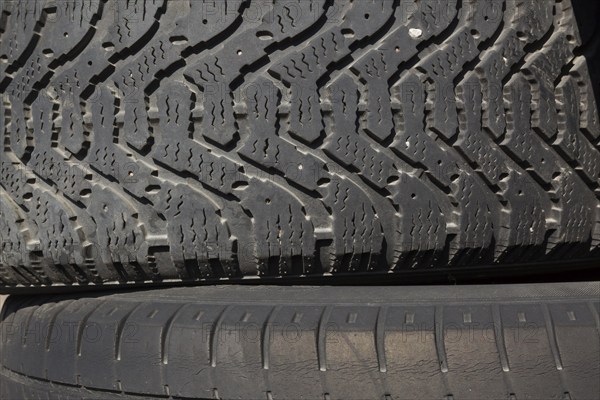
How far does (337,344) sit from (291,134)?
8.5 inches

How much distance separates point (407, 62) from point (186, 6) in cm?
24

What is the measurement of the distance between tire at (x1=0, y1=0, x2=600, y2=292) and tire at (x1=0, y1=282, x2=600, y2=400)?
0.12ft

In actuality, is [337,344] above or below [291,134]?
below

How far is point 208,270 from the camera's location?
0.80m

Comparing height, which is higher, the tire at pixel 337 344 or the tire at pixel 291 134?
the tire at pixel 291 134

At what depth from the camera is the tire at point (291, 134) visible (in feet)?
2.53

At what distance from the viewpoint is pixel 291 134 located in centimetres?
77

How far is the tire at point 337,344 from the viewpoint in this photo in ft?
2.39

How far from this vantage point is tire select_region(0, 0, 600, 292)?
77 cm

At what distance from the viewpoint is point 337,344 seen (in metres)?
0.76

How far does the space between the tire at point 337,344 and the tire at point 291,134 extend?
0.12 ft

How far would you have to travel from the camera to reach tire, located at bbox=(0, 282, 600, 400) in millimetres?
730

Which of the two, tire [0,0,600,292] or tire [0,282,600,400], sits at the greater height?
tire [0,0,600,292]

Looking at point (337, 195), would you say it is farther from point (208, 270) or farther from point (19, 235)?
point (19, 235)
